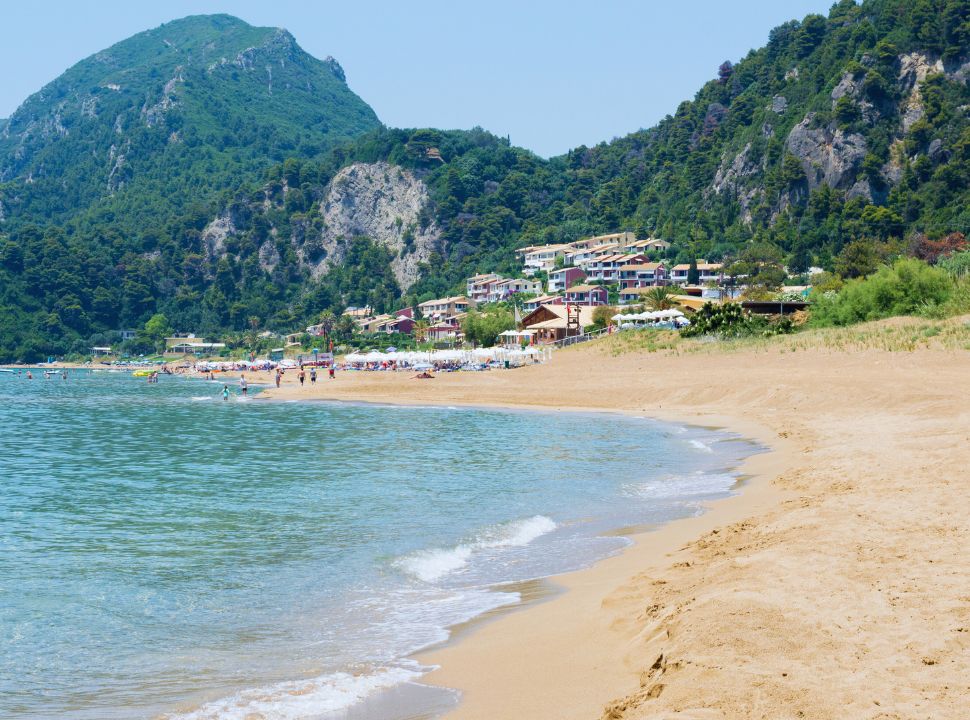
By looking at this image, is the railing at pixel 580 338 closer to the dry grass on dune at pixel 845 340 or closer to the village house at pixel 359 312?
the dry grass on dune at pixel 845 340

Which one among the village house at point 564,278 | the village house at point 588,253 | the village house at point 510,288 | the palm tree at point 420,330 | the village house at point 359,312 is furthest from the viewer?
the village house at point 359,312

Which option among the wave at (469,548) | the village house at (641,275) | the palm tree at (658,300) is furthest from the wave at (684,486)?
the village house at (641,275)

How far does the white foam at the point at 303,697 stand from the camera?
7.91m

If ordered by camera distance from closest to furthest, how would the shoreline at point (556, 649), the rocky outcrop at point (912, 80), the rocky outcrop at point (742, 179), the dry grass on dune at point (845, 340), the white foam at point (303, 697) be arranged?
the shoreline at point (556, 649) < the white foam at point (303, 697) < the dry grass on dune at point (845, 340) < the rocky outcrop at point (912, 80) < the rocky outcrop at point (742, 179)

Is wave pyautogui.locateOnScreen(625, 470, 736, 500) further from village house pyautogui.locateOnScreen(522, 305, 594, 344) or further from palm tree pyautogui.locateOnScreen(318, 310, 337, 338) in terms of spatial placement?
palm tree pyautogui.locateOnScreen(318, 310, 337, 338)

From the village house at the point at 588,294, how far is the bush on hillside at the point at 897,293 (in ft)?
226

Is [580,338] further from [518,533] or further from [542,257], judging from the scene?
[542,257]

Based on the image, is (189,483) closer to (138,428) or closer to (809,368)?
(138,428)

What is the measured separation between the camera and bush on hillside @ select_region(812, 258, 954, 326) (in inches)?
1868

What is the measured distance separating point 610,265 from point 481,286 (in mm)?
31382

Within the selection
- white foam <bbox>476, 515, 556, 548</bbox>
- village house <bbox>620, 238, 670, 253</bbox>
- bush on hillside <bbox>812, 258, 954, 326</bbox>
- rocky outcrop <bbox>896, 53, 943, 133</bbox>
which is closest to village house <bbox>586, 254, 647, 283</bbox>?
village house <bbox>620, 238, 670, 253</bbox>

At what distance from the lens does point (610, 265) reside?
132 metres

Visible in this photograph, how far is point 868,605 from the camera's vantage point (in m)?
7.80

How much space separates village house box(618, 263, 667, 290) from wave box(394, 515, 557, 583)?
349 ft
